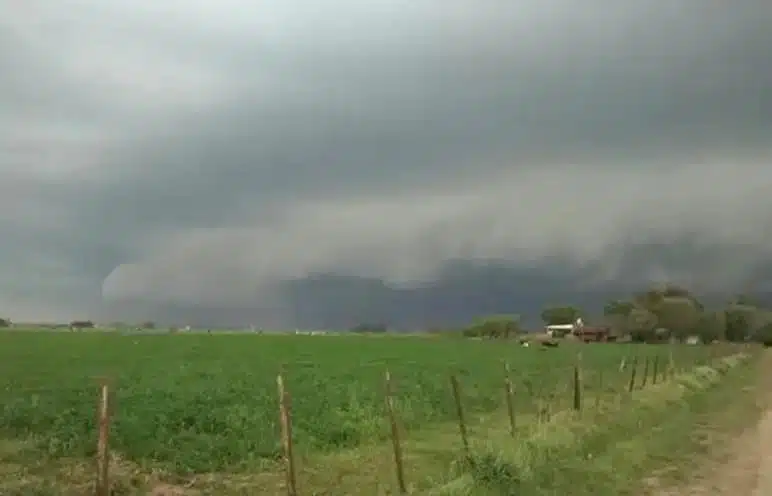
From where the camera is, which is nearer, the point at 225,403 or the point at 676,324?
the point at 225,403

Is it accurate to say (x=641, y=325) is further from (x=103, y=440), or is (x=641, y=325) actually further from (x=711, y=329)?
(x=103, y=440)

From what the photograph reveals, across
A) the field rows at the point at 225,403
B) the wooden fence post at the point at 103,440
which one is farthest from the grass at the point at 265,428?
the wooden fence post at the point at 103,440

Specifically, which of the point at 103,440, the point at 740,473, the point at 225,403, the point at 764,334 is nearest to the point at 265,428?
the point at 225,403

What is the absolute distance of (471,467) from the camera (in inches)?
586

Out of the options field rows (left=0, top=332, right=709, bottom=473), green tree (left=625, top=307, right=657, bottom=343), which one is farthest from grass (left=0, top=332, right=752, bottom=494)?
green tree (left=625, top=307, right=657, bottom=343)

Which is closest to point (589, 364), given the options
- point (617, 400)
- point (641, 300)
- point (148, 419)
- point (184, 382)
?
point (617, 400)

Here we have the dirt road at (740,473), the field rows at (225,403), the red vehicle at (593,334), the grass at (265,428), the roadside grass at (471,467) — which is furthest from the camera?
the red vehicle at (593,334)

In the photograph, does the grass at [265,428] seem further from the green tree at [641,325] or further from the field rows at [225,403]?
the green tree at [641,325]

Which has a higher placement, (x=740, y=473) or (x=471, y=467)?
(x=471, y=467)

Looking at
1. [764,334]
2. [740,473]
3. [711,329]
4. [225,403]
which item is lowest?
[740,473]

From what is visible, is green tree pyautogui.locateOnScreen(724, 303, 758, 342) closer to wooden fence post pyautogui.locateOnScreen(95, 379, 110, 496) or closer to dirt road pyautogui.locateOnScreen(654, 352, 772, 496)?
dirt road pyautogui.locateOnScreen(654, 352, 772, 496)

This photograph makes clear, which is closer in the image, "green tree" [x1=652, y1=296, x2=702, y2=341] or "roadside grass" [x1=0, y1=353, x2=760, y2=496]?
"roadside grass" [x1=0, y1=353, x2=760, y2=496]

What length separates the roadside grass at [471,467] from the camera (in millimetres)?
14789

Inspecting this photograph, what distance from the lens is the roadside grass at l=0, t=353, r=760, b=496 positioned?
48.5ft
